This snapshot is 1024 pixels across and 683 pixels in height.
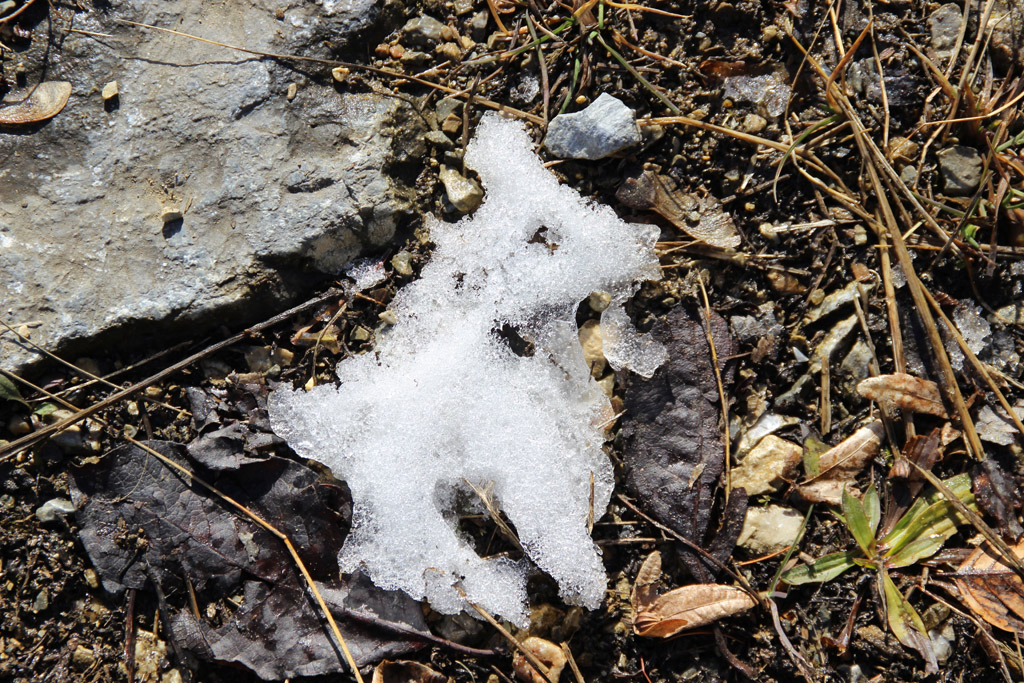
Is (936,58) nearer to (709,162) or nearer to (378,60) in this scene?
(709,162)

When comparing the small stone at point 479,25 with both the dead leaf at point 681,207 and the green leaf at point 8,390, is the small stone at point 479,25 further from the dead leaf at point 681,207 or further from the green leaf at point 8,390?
the green leaf at point 8,390

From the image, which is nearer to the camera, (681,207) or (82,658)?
(82,658)

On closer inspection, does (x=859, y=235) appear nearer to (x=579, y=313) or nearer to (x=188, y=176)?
(x=579, y=313)

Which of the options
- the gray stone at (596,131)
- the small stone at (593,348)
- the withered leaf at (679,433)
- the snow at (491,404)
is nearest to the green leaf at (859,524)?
the withered leaf at (679,433)

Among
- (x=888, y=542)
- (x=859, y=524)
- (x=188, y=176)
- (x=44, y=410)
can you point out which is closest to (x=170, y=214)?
(x=188, y=176)

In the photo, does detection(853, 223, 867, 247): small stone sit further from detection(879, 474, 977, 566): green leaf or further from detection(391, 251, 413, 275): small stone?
detection(391, 251, 413, 275): small stone
